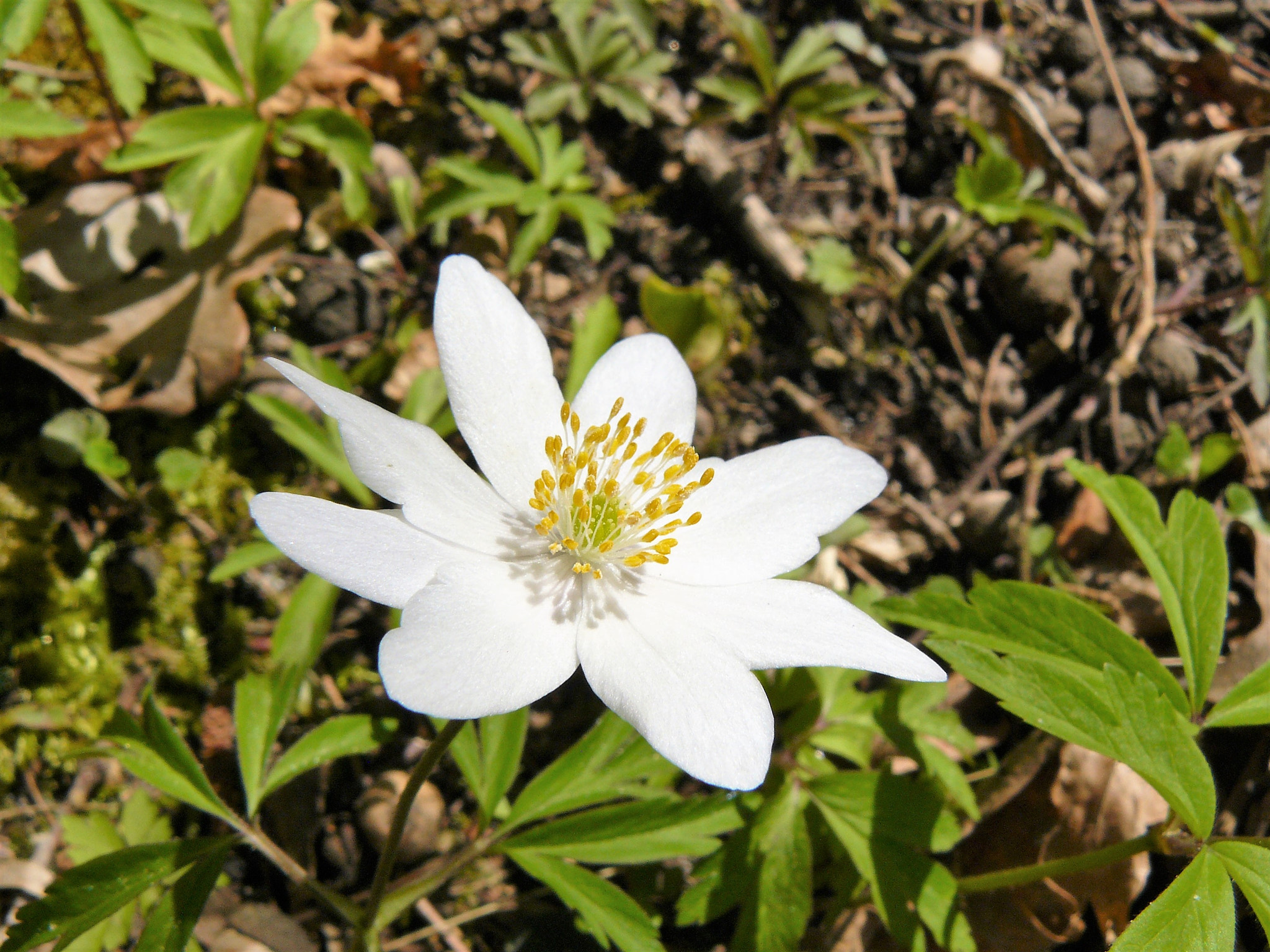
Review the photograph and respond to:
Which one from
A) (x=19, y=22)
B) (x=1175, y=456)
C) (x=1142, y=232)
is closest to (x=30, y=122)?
(x=19, y=22)

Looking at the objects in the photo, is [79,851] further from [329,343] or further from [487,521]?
[329,343]

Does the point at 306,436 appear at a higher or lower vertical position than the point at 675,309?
higher

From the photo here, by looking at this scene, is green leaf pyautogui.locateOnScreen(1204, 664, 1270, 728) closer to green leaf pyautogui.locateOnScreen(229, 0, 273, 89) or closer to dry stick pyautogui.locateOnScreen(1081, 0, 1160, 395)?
dry stick pyautogui.locateOnScreen(1081, 0, 1160, 395)

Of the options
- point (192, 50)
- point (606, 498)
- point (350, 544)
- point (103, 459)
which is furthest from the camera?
point (192, 50)

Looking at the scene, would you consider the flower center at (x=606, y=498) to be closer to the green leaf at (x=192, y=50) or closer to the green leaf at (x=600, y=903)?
the green leaf at (x=600, y=903)

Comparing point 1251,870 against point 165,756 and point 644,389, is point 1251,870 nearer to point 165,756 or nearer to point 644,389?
point 644,389

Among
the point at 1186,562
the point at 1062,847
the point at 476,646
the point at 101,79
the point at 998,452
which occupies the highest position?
the point at 101,79

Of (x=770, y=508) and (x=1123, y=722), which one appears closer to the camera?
(x=1123, y=722)
